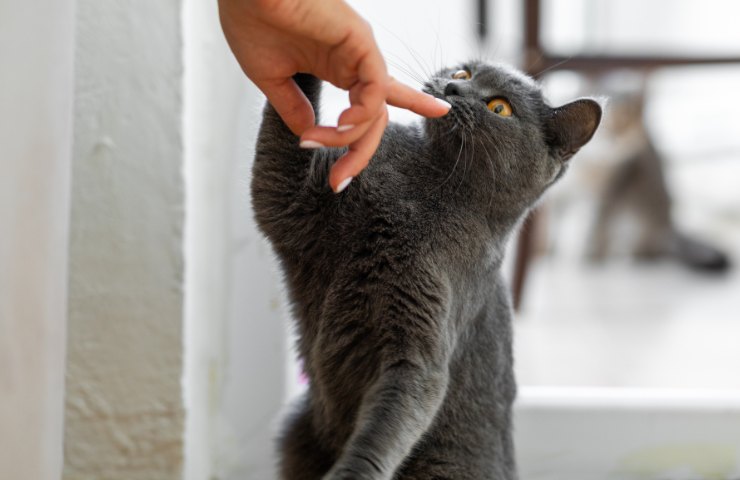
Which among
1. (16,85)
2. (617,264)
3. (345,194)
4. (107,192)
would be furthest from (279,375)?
(617,264)

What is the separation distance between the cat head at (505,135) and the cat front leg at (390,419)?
0.83 feet

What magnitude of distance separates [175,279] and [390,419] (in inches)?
18.7

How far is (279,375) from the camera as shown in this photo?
151 cm

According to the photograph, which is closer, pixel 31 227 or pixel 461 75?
pixel 31 227

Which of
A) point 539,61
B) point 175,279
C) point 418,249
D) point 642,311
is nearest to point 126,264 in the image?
point 175,279

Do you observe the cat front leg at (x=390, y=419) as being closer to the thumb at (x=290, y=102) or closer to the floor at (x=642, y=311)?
the thumb at (x=290, y=102)

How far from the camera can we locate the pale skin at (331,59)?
2.45ft

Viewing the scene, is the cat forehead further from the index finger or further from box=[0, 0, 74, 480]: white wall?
box=[0, 0, 74, 480]: white wall

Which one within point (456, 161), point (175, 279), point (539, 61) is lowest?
point (175, 279)

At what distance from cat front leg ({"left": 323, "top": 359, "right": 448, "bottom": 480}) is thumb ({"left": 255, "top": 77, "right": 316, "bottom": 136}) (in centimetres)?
29

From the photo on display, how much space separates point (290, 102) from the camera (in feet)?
2.88

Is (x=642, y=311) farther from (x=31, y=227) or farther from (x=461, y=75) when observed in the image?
(x=31, y=227)

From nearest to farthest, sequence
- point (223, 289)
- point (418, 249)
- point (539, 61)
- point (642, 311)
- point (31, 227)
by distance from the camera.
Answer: point (31, 227), point (418, 249), point (223, 289), point (539, 61), point (642, 311)

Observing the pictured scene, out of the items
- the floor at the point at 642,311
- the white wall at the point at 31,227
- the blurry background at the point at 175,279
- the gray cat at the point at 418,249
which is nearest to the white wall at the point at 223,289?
the blurry background at the point at 175,279
